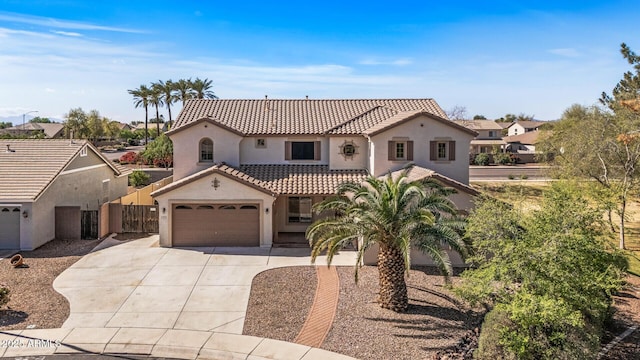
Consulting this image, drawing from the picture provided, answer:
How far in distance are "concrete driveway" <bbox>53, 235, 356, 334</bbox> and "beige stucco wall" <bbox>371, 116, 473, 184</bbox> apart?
5889mm

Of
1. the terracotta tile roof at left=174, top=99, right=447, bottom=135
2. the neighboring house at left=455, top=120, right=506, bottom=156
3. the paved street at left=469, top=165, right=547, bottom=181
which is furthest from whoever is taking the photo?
the neighboring house at left=455, top=120, right=506, bottom=156

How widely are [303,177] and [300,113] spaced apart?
5946mm

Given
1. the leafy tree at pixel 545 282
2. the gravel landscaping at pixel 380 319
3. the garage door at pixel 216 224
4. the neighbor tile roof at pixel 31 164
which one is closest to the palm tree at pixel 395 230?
the gravel landscaping at pixel 380 319

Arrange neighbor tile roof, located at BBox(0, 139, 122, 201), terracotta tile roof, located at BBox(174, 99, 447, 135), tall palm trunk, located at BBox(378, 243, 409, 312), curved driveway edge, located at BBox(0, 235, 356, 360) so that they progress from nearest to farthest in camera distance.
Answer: curved driveway edge, located at BBox(0, 235, 356, 360)
tall palm trunk, located at BBox(378, 243, 409, 312)
neighbor tile roof, located at BBox(0, 139, 122, 201)
terracotta tile roof, located at BBox(174, 99, 447, 135)

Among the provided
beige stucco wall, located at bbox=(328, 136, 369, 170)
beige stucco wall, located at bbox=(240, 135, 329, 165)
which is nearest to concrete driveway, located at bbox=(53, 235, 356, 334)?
beige stucco wall, located at bbox=(328, 136, 369, 170)

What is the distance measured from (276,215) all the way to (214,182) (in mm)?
4179

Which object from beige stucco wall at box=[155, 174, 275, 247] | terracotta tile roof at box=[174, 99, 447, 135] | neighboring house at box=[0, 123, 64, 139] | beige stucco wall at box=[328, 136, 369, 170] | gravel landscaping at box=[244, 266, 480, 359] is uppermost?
neighboring house at box=[0, 123, 64, 139]

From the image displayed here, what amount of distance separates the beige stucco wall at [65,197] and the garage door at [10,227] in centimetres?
41

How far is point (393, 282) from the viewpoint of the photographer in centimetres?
1562

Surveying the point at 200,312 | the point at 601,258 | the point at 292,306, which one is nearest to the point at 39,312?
the point at 200,312

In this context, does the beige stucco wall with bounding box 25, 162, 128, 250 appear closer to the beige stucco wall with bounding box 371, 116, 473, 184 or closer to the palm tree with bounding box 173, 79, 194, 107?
the beige stucco wall with bounding box 371, 116, 473, 184

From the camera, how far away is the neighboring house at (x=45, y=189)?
2242 cm

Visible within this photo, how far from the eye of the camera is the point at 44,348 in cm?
1298

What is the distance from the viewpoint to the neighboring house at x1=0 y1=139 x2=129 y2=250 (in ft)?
→ 73.6
